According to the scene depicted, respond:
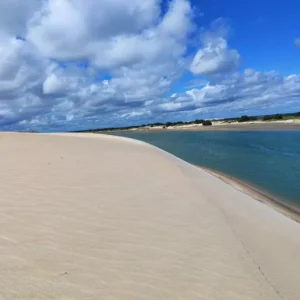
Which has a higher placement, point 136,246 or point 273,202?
point 136,246

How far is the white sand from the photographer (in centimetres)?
380

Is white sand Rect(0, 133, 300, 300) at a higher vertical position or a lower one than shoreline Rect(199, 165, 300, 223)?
higher

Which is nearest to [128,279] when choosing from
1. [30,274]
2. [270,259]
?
[30,274]

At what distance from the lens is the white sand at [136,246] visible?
150 inches

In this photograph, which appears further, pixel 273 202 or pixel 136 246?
pixel 273 202

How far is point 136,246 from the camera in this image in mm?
5074

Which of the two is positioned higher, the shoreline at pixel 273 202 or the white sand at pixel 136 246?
the white sand at pixel 136 246

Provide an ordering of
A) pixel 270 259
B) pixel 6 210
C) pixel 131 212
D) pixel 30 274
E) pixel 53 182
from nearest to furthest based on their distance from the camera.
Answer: pixel 30 274 → pixel 270 259 → pixel 6 210 → pixel 131 212 → pixel 53 182

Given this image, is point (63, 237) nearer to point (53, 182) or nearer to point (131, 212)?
point (131, 212)

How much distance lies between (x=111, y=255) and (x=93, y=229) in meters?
1.11

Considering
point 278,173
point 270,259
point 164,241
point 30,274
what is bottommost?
point 278,173

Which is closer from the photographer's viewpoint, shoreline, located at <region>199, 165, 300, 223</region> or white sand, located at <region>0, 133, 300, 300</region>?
white sand, located at <region>0, 133, 300, 300</region>

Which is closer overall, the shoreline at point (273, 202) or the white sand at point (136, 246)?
the white sand at point (136, 246)

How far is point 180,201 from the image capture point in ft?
28.3
